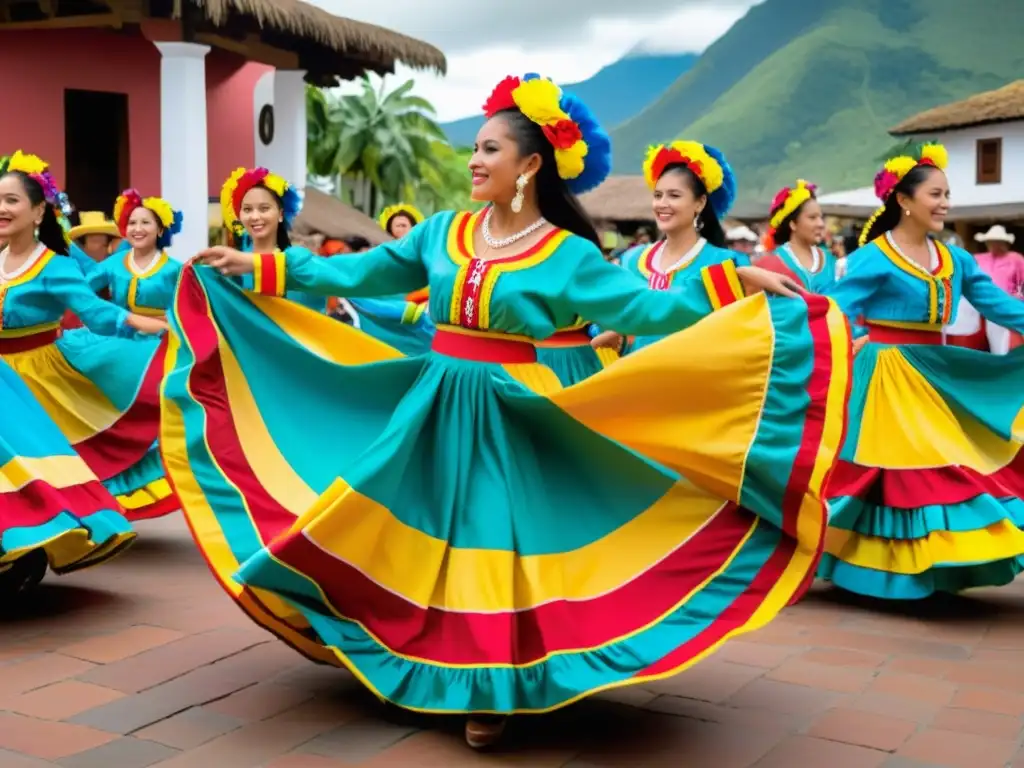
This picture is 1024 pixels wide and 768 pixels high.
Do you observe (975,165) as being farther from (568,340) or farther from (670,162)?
(568,340)

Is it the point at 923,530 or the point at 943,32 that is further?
the point at 943,32

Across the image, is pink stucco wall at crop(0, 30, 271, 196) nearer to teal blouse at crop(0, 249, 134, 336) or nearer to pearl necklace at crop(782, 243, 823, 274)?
teal blouse at crop(0, 249, 134, 336)

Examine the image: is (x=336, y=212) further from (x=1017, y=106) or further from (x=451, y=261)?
(x=451, y=261)

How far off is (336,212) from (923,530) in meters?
20.8

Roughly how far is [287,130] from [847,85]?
65.7 m

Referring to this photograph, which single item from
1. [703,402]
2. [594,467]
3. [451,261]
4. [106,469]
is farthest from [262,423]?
[106,469]

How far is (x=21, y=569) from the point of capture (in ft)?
16.1

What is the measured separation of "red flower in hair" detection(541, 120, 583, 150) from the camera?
3.77 metres

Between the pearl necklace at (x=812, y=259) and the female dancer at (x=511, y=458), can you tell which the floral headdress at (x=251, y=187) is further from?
the pearl necklace at (x=812, y=259)

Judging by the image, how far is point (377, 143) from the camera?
127 feet

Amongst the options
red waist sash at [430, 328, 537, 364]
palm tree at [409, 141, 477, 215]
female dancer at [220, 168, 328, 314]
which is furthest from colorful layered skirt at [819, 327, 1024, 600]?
palm tree at [409, 141, 477, 215]

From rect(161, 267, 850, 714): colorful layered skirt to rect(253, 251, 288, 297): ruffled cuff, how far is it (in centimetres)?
53

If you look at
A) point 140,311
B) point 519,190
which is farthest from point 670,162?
point 140,311

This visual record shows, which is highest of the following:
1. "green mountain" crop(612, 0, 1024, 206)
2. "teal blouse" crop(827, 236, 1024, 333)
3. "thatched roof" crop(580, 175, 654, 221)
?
"green mountain" crop(612, 0, 1024, 206)
